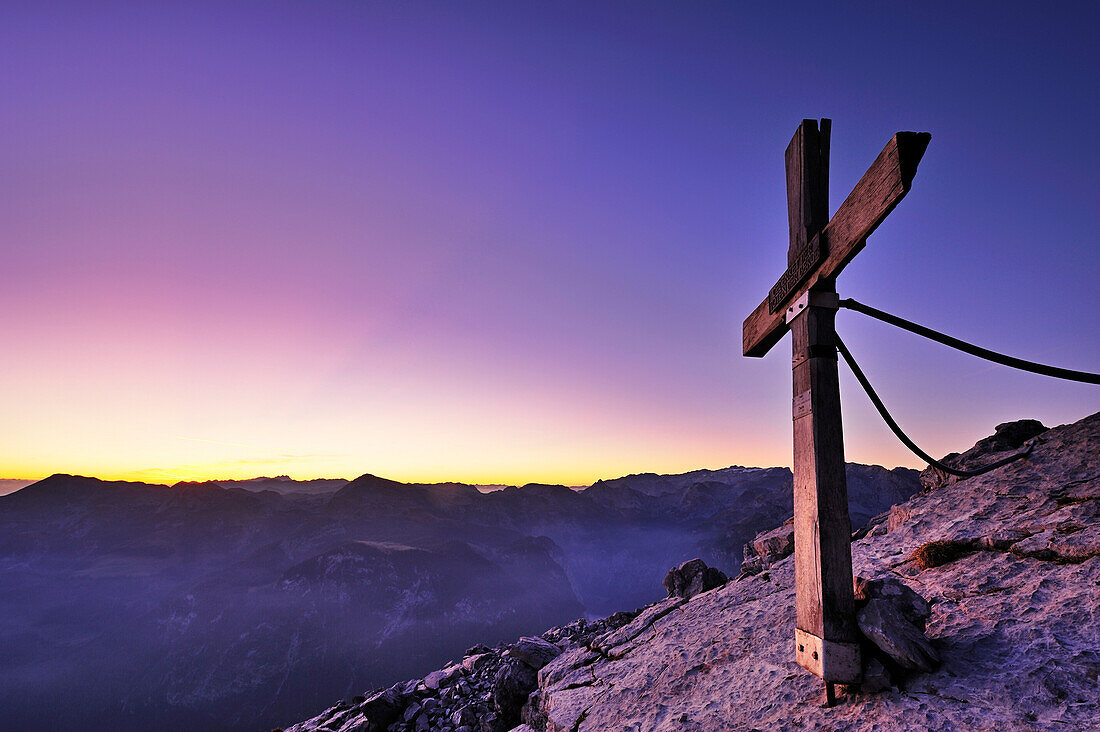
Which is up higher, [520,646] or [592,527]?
[520,646]

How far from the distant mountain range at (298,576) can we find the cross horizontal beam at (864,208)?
77.7 meters

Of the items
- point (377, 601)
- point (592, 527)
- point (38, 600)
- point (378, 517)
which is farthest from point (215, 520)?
point (592, 527)

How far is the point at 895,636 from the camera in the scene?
3.50 meters

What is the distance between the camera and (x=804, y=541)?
3.99 m

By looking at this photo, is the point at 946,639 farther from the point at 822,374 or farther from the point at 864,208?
the point at 864,208

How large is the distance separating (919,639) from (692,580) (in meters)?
7.63

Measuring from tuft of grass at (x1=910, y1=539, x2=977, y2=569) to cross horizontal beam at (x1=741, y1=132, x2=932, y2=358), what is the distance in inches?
141

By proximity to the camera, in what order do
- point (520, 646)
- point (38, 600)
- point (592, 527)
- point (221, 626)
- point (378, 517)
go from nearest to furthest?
1. point (520, 646)
2. point (221, 626)
3. point (38, 600)
4. point (378, 517)
5. point (592, 527)

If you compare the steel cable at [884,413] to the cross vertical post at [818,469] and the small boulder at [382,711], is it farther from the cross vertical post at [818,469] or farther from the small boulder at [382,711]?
the small boulder at [382,711]

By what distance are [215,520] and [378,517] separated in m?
55.4

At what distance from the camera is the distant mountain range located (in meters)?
100

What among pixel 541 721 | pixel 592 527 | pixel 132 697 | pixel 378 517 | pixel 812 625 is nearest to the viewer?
pixel 812 625

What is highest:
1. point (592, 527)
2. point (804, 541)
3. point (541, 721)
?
point (804, 541)

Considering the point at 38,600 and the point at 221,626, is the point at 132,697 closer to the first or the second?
the point at 221,626
